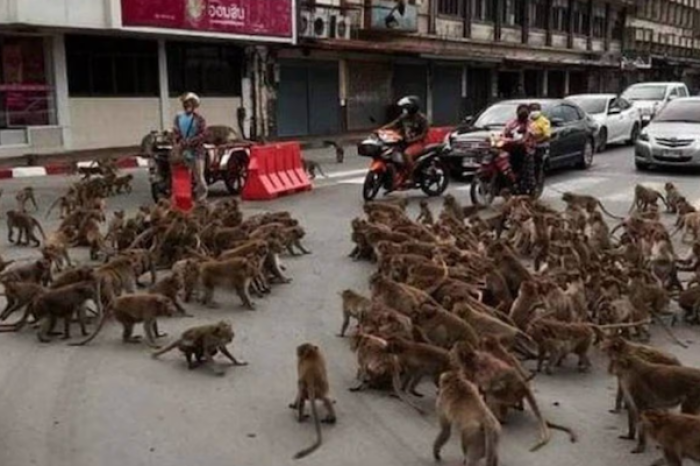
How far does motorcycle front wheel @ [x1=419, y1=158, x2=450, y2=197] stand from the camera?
1563 cm

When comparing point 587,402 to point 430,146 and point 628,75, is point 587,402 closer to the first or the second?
point 430,146

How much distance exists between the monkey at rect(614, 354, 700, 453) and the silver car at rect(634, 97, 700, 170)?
49.5 feet

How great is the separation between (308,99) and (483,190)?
56.5ft

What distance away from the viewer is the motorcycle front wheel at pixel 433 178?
1563cm

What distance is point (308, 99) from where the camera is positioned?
30.9 metres

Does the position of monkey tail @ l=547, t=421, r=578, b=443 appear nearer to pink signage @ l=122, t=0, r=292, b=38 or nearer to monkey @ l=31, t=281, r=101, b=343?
monkey @ l=31, t=281, r=101, b=343

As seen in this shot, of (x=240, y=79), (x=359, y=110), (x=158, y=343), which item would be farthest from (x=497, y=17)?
(x=158, y=343)

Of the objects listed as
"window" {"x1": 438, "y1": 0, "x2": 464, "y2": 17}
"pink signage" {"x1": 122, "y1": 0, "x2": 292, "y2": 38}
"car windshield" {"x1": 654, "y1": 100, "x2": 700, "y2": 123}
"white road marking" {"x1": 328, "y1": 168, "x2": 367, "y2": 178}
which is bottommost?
"white road marking" {"x1": 328, "y1": 168, "x2": 367, "y2": 178}

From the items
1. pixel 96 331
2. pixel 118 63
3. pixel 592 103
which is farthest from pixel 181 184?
pixel 592 103

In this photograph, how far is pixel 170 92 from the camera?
2561 cm

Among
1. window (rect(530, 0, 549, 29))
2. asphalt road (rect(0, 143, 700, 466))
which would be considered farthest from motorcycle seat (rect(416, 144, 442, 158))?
window (rect(530, 0, 549, 29))

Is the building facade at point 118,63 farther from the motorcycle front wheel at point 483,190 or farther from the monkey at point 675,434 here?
the monkey at point 675,434

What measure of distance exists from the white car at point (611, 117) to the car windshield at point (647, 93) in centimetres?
478

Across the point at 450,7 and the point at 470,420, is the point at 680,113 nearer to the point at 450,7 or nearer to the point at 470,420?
the point at 470,420
